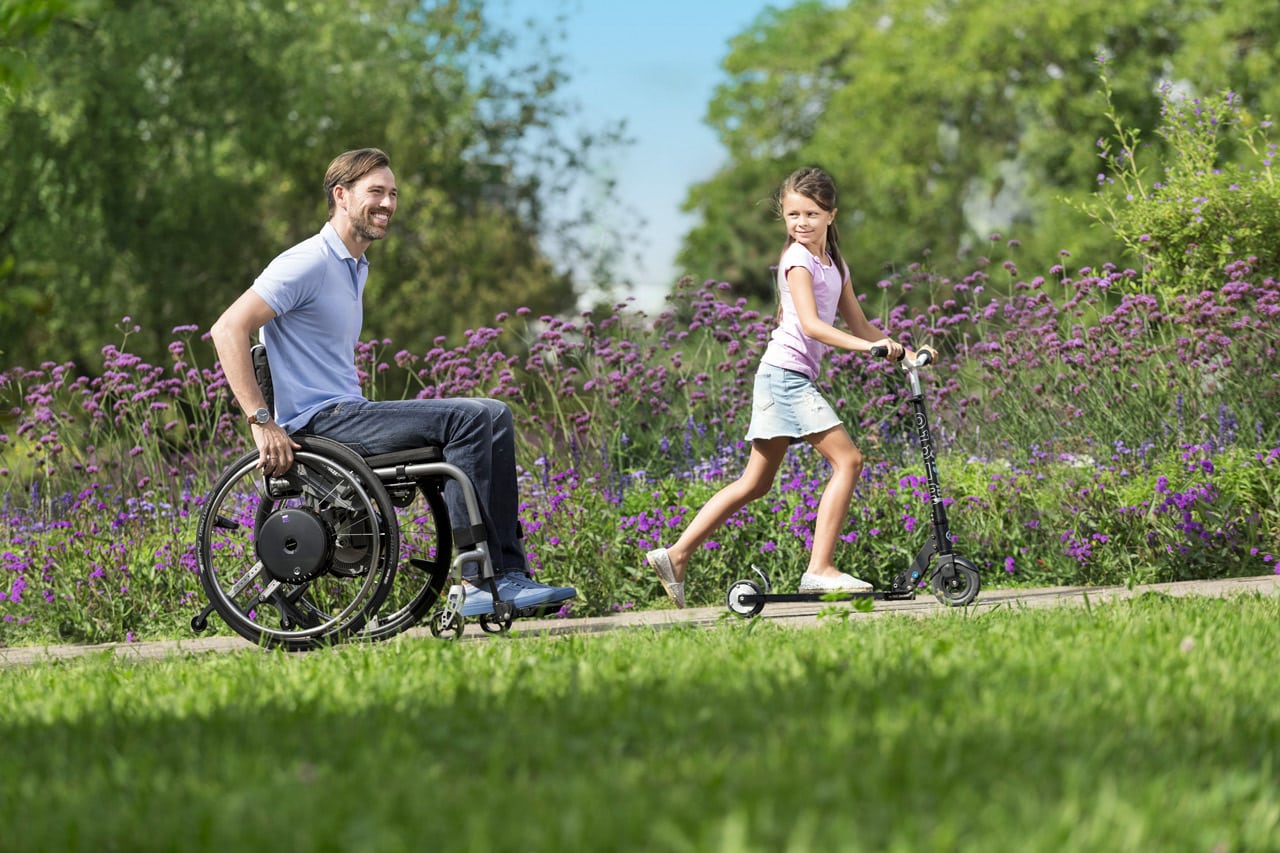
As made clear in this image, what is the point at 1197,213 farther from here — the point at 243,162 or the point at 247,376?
the point at 243,162

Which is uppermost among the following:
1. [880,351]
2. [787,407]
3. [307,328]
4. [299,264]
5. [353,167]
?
[353,167]

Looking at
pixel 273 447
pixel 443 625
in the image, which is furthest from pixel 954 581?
pixel 273 447

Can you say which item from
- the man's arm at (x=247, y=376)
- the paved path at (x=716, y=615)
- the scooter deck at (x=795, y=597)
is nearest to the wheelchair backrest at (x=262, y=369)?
the man's arm at (x=247, y=376)

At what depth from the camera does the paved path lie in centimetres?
563

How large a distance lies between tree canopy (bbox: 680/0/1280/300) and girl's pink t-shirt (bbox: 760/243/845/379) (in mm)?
23196

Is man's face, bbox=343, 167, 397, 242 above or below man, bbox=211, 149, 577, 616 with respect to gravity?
above

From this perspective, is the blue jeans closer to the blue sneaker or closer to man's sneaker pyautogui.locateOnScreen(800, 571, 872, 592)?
the blue sneaker

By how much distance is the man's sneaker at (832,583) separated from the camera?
5.75 m

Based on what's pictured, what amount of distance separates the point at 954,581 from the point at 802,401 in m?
0.89

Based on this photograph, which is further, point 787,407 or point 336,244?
point 787,407

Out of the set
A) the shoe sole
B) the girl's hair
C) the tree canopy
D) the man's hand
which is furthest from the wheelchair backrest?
the tree canopy

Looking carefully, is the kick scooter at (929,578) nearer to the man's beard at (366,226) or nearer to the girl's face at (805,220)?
the girl's face at (805,220)

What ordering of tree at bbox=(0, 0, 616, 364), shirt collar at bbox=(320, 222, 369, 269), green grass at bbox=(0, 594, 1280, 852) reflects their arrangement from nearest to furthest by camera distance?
green grass at bbox=(0, 594, 1280, 852) < shirt collar at bbox=(320, 222, 369, 269) < tree at bbox=(0, 0, 616, 364)

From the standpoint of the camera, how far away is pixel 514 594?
5312 mm
